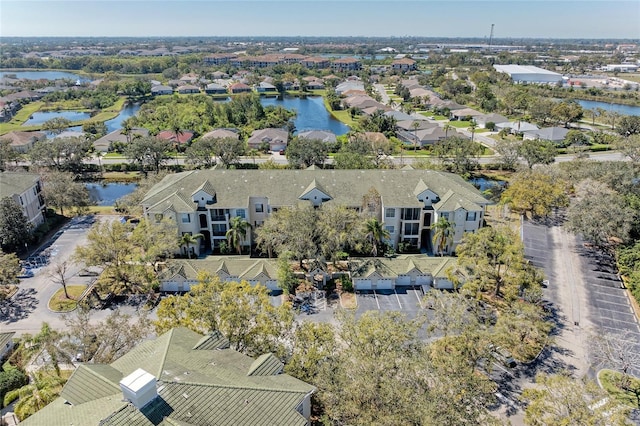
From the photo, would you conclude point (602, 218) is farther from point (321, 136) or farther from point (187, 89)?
point (187, 89)

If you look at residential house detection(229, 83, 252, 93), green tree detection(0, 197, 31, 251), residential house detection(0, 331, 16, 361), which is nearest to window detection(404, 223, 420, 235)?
residential house detection(0, 331, 16, 361)

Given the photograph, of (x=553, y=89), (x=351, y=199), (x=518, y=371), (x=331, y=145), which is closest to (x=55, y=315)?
(x=351, y=199)

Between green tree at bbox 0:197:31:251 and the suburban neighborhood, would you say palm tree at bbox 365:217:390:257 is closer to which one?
the suburban neighborhood

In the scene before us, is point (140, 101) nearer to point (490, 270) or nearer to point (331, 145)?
point (331, 145)

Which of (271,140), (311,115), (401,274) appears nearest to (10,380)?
(401,274)

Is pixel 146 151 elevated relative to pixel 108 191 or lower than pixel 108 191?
elevated

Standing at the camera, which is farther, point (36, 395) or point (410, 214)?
point (410, 214)

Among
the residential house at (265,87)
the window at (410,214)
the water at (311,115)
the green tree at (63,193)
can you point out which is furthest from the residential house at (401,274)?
the residential house at (265,87)
